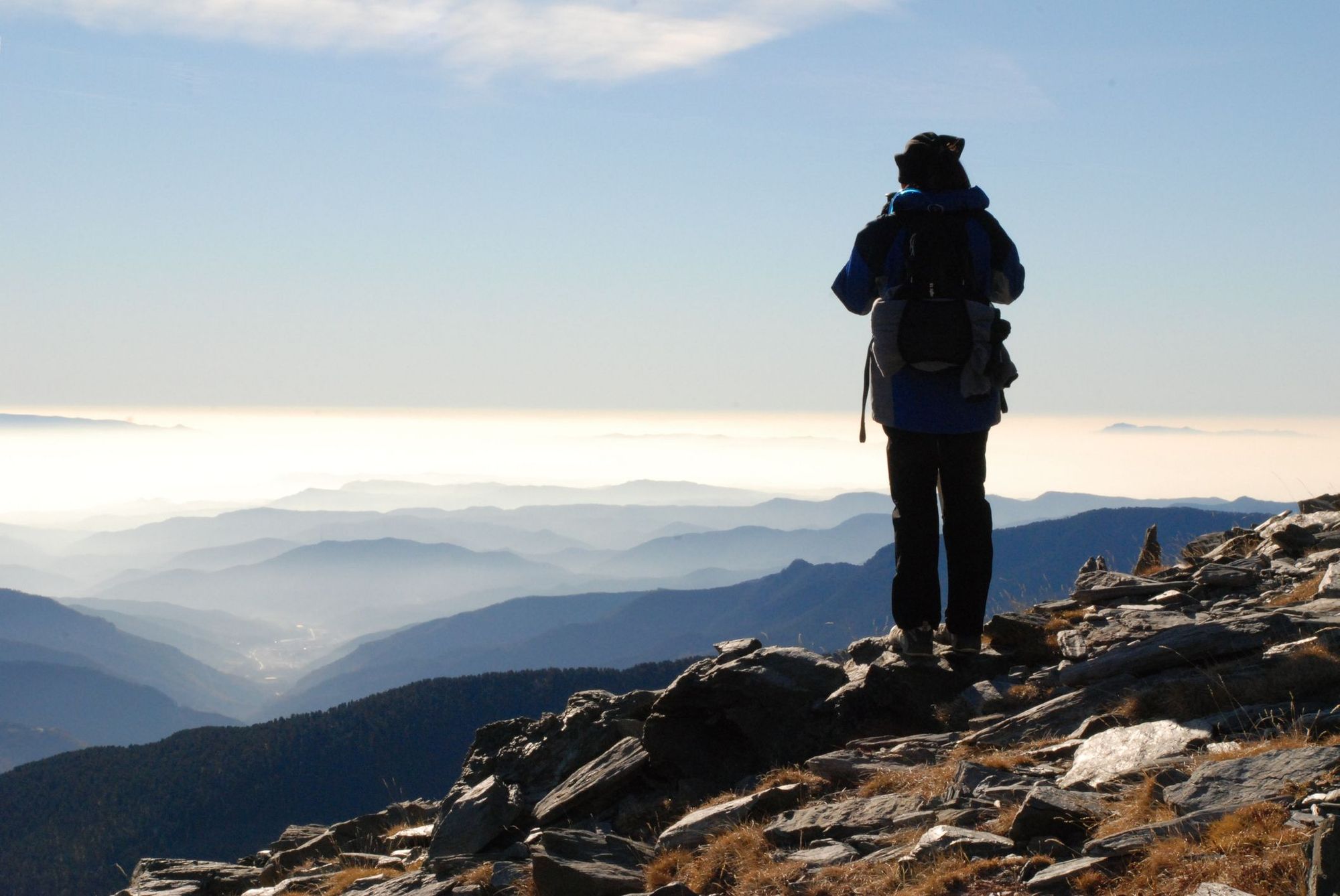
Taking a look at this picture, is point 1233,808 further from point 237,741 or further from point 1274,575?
point 237,741

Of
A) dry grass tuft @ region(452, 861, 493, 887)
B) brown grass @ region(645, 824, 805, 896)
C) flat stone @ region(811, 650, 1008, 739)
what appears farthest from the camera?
flat stone @ region(811, 650, 1008, 739)

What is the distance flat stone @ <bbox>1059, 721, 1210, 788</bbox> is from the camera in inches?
288

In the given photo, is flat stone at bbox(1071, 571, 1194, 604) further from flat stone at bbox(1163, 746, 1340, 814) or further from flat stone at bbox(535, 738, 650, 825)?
flat stone at bbox(1163, 746, 1340, 814)

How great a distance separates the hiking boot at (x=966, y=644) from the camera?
33.3ft

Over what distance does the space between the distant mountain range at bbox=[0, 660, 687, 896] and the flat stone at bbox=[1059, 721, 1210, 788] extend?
130 m

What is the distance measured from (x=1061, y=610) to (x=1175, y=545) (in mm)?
7888

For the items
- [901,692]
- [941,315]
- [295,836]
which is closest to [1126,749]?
[901,692]

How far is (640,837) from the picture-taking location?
9266 mm

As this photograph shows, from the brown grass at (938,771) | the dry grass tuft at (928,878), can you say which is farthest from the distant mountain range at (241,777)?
the dry grass tuft at (928,878)

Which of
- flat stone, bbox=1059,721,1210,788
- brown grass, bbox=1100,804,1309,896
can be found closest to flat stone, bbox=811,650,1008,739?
flat stone, bbox=1059,721,1210,788

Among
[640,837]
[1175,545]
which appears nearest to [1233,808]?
[640,837]

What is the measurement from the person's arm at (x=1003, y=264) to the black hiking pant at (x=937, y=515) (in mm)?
1247

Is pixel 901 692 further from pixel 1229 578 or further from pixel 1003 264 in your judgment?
pixel 1229 578

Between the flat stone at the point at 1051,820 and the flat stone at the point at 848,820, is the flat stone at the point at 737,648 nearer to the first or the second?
the flat stone at the point at 848,820
